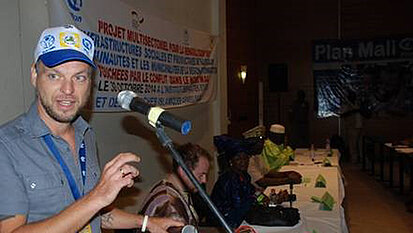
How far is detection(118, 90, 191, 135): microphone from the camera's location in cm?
89

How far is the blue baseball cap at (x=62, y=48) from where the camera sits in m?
1.05

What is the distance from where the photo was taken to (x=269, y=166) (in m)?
3.79

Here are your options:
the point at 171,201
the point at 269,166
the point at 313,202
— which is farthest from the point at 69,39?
the point at 269,166

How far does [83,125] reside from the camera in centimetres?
131

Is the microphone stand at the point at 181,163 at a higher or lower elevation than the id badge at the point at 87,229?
higher

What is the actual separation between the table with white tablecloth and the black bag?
29mm

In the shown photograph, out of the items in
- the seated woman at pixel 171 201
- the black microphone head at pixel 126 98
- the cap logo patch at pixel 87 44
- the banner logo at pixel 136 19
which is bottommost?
the seated woman at pixel 171 201

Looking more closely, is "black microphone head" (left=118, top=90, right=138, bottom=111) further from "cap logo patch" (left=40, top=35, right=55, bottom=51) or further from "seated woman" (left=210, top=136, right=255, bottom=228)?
→ "seated woman" (left=210, top=136, right=255, bottom=228)

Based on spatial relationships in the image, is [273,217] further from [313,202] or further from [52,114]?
[52,114]

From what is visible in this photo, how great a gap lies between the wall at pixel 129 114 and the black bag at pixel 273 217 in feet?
3.00

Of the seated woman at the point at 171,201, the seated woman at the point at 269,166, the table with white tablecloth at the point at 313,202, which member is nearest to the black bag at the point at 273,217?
the table with white tablecloth at the point at 313,202

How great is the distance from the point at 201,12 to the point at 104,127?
2605mm

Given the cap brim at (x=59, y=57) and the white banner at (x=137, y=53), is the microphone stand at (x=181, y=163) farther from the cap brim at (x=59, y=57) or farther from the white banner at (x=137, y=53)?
the white banner at (x=137, y=53)

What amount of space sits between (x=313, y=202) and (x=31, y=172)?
218 cm
